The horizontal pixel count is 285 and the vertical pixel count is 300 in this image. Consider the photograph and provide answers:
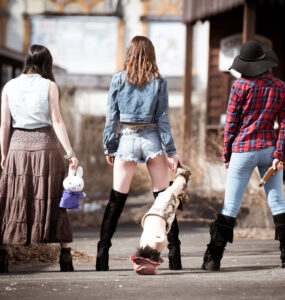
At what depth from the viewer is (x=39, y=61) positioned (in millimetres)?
6680

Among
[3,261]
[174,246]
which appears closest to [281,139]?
[174,246]

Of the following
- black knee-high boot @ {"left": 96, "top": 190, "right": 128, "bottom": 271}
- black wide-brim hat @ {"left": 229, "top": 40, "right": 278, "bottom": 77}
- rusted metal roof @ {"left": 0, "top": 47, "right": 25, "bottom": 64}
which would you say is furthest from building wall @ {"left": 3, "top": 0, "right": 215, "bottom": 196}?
black knee-high boot @ {"left": 96, "top": 190, "right": 128, "bottom": 271}

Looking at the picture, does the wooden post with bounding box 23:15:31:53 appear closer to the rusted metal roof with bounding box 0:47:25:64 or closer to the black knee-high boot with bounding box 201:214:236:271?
the rusted metal roof with bounding box 0:47:25:64

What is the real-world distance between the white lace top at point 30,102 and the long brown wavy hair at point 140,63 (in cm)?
76

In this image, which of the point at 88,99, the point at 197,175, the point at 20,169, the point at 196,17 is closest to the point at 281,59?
the point at 196,17

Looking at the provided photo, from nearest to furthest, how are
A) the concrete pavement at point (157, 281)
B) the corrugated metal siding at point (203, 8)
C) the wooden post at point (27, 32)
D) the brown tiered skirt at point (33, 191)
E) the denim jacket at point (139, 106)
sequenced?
the concrete pavement at point (157, 281) → the denim jacket at point (139, 106) → the brown tiered skirt at point (33, 191) → the corrugated metal siding at point (203, 8) → the wooden post at point (27, 32)

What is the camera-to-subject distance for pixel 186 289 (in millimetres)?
5230

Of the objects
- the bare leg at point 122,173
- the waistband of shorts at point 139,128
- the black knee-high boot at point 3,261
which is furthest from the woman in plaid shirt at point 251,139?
the black knee-high boot at point 3,261

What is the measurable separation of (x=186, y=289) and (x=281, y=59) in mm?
12017

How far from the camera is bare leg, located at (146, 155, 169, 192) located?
6387mm

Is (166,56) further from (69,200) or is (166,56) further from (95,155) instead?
(69,200)

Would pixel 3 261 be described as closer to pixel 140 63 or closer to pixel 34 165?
pixel 34 165

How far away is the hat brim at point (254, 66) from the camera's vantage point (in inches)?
248

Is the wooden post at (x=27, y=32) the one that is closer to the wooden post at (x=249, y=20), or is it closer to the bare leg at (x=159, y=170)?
the wooden post at (x=249, y=20)
